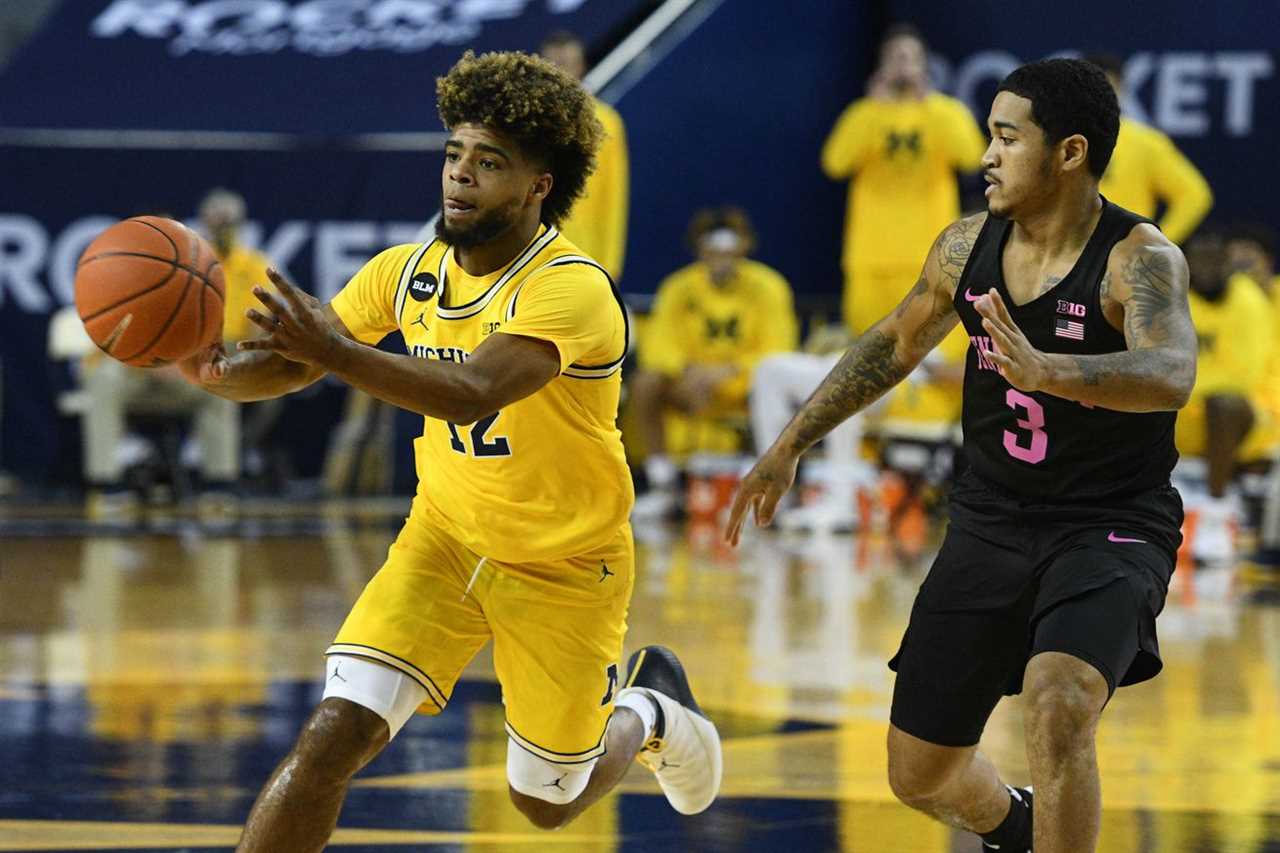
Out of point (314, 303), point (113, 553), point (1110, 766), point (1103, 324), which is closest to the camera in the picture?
point (314, 303)

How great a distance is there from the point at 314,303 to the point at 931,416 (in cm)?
968

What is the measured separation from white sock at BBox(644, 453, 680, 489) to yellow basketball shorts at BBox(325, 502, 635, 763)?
28.3 feet

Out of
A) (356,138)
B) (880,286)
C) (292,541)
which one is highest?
(356,138)

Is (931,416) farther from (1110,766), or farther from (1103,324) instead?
(1103,324)

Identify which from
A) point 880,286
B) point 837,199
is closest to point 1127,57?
point 837,199

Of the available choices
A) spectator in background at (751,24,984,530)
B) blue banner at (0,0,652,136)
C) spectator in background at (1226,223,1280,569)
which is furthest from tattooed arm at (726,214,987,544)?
blue banner at (0,0,652,136)

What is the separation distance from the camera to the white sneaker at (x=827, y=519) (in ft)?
43.5

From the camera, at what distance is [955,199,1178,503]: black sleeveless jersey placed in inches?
177

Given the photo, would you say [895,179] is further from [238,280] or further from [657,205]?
[238,280]

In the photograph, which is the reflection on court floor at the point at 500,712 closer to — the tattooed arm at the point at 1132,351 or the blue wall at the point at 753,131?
the tattooed arm at the point at 1132,351

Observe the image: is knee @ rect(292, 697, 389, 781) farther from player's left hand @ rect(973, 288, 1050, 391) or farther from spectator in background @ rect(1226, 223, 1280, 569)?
spectator in background @ rect(1226, 223, 1280, 569)

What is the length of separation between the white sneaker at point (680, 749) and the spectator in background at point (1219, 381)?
6621mm

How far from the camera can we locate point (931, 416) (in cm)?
1343

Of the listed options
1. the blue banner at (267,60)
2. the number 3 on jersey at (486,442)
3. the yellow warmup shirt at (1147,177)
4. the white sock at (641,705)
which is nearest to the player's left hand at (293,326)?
the number 3 on jersey at (486,442)
